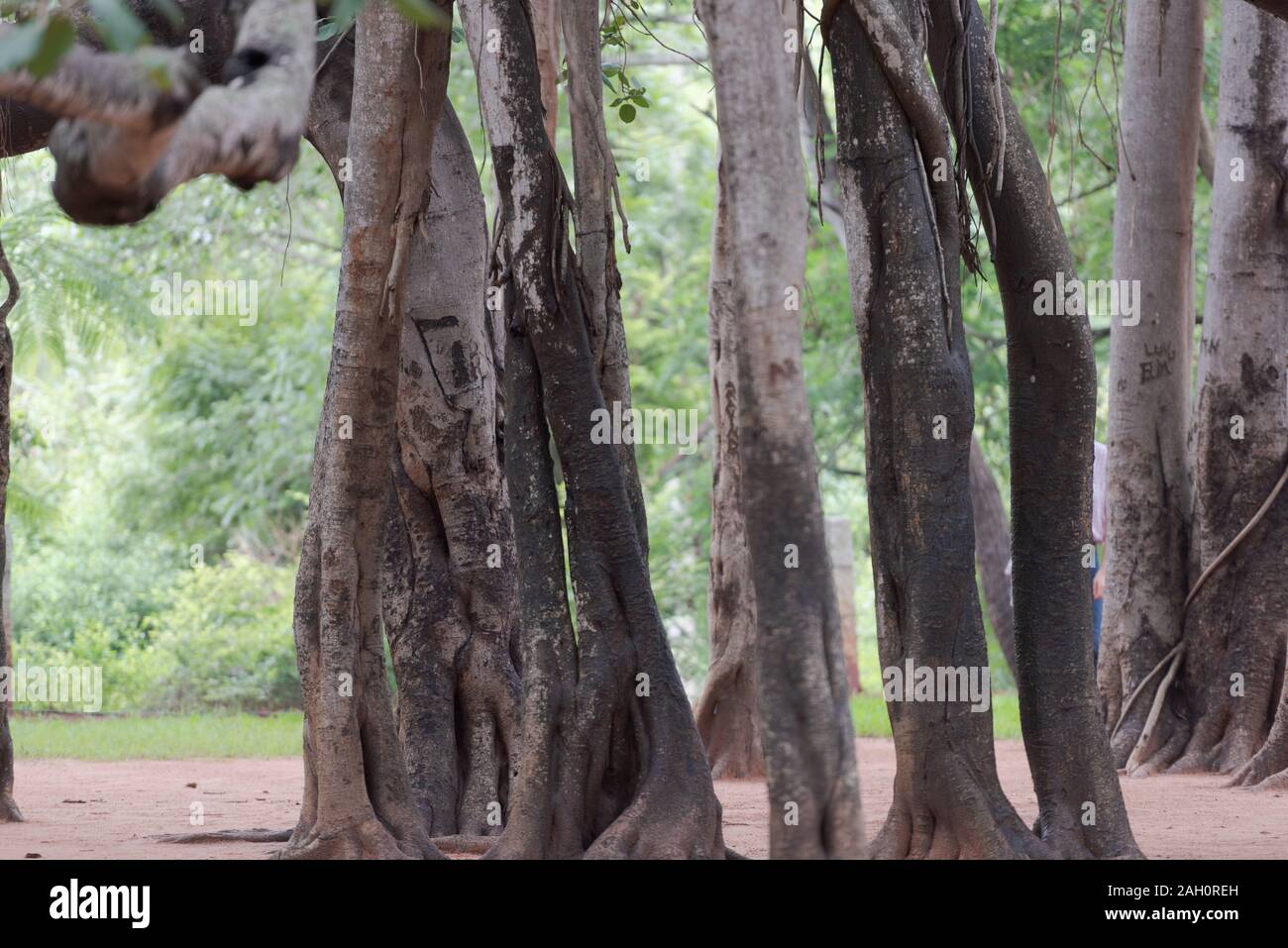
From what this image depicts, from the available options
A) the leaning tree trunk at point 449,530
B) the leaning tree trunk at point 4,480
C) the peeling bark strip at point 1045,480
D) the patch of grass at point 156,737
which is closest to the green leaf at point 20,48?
the peeling bark strip at point 1045,480

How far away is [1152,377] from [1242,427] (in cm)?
66

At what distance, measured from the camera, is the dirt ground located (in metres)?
6.24

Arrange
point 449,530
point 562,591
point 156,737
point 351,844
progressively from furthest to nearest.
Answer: point 156,737 → point 449,530 → point 562,591 → point 351,844

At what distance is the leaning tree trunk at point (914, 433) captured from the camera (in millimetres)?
5238

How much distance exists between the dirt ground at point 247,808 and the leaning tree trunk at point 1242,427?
0.58 m

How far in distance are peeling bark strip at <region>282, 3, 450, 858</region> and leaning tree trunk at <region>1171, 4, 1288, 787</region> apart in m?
5.20

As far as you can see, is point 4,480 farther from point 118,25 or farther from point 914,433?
point 118,25

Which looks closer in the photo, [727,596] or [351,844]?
[351,844]

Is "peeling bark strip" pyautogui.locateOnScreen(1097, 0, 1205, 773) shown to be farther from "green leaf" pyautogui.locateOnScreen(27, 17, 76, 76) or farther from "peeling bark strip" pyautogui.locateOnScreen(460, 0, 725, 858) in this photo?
"green leaf" pyautogui.locateOnScreen(27, 17, 76, 76)

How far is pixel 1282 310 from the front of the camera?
9133 millimetres

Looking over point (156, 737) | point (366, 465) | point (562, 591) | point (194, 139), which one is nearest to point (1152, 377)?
point (562, 591)

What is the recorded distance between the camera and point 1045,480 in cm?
573

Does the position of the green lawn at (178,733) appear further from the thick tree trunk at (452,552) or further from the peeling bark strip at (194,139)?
the peeling bark strip at (194,139)

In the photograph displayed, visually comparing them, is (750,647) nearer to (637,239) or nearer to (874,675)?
(637,239)
